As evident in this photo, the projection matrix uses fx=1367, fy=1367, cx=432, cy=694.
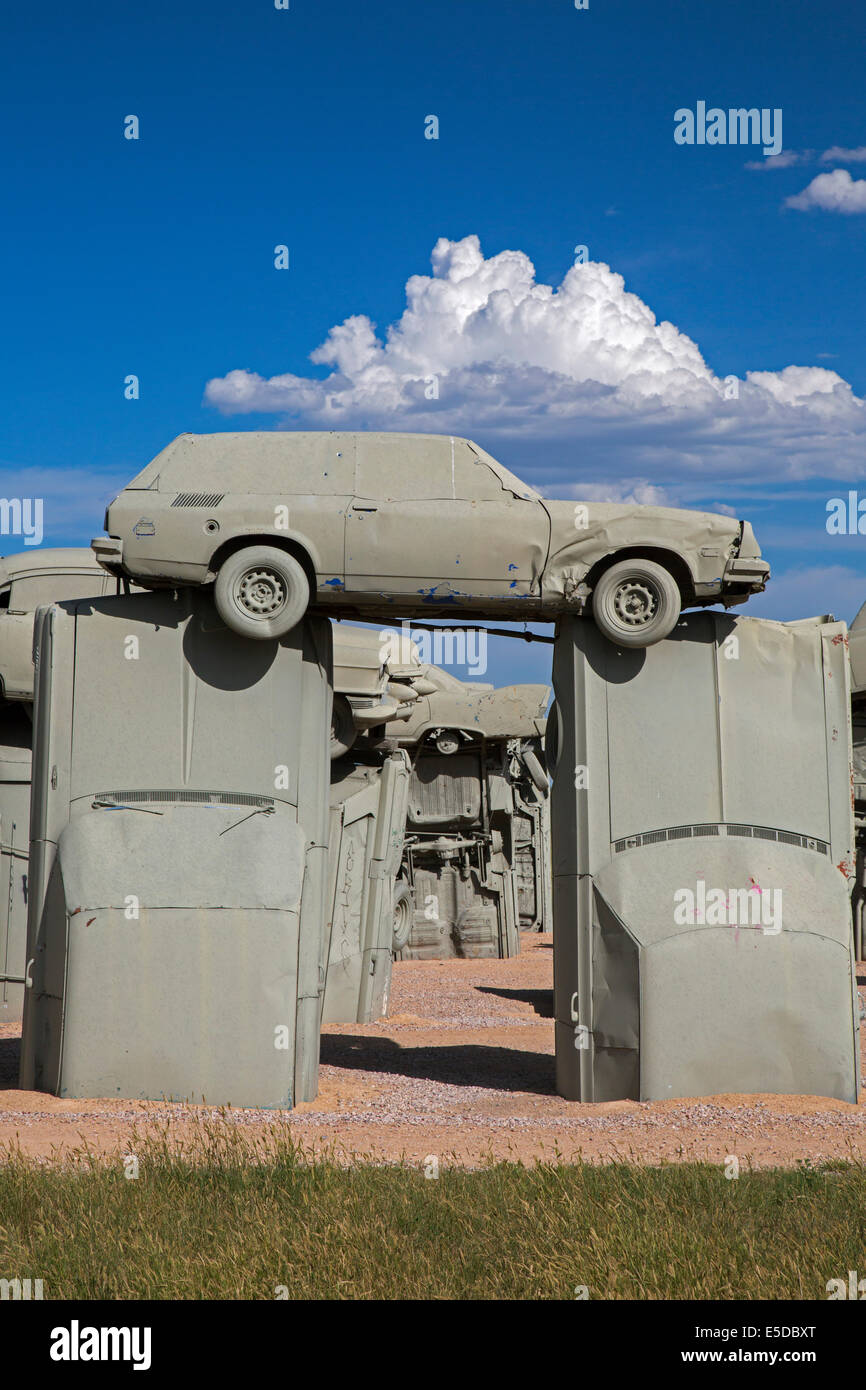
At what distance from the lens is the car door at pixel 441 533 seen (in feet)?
35.5

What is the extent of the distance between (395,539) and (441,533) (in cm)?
37

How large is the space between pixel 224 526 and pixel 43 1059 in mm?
4460

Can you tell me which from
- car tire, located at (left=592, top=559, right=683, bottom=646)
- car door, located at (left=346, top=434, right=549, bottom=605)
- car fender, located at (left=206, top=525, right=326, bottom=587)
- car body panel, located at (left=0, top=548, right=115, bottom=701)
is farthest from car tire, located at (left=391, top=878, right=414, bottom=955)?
car fender, located at (left=206, top=525, right=326, bottom=587)

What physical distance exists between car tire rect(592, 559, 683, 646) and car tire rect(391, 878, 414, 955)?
1517 centimetres

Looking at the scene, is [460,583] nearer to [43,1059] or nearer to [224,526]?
[224,526]

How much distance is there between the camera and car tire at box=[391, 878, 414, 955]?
2561 centimetres

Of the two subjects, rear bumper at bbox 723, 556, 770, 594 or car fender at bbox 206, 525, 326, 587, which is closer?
car fender at bbox 206, 525, 326, 587

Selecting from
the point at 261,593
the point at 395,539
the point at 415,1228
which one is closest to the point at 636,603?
the point at 395,539

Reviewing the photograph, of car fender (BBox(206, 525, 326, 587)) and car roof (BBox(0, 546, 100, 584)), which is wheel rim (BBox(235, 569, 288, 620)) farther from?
car roof (BBox(0, 546, 100, 584))

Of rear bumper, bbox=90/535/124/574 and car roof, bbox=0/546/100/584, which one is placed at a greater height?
car roof, bbox=0/546/100/584

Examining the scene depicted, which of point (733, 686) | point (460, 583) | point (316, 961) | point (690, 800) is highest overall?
point (460, 583)

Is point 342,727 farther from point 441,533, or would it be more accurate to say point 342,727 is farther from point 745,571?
point 745,571

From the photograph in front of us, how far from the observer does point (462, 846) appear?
27.6 m

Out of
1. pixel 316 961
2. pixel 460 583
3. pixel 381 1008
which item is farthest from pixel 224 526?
pixel 381 1008
